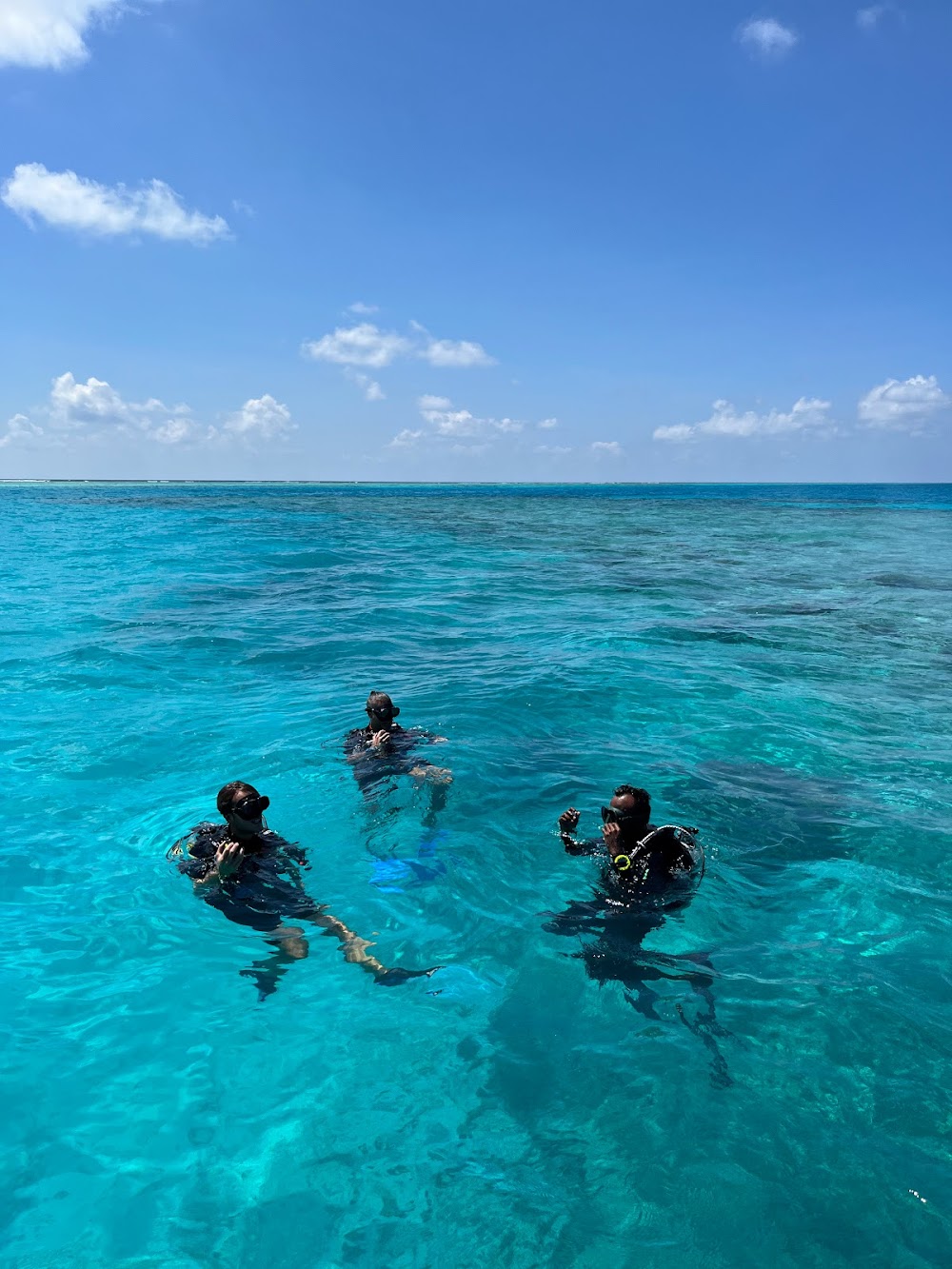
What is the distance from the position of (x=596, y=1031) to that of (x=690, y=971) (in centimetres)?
103

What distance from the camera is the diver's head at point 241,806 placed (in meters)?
6.32

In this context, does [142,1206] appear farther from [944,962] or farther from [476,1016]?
[944,962]

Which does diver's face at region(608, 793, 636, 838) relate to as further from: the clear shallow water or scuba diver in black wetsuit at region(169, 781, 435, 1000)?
scuba diver in black wetsuit at region(169, 781, 435, 1000)

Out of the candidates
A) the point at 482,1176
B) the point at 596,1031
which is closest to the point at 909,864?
the point at 596,1031

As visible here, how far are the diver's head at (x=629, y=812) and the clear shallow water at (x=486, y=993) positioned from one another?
3.71 feet

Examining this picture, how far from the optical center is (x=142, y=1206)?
442 cm

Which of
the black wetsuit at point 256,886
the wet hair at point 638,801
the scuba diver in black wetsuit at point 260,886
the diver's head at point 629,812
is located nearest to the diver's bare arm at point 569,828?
the diver's head at point 629,812

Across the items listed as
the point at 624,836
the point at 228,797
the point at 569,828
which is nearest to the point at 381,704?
the point at 228,797

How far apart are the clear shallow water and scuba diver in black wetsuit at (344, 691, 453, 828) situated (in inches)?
14.0

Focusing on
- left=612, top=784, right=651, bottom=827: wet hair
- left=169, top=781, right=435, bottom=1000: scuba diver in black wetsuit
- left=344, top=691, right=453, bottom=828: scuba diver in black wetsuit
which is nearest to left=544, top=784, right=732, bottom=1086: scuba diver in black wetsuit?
left=612, top=784, right=651, bottom=827: wet hair

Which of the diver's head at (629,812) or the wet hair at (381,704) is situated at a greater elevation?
the diver's head at (629,812)

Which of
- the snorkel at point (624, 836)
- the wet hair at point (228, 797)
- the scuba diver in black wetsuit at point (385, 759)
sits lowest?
the scuba diver in black wetsuit at point (385, 759)

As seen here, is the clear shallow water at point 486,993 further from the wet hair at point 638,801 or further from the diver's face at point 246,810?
the wet hair at point 638,801

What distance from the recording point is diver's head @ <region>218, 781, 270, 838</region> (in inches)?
249
